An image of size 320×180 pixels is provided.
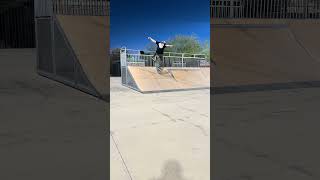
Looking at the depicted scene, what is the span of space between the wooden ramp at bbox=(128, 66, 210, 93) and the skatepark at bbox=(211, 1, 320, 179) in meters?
1.82

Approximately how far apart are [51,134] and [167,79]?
393 inches

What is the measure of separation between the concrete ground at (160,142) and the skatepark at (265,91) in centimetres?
29

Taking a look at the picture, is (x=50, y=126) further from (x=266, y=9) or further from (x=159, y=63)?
(x=266, y=9)

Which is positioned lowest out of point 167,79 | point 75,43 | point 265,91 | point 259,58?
point 265,91

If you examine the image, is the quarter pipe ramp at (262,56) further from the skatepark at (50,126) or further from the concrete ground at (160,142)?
the skatepark at (50,126)

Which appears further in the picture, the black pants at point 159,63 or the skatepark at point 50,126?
the black pants at point 159,63

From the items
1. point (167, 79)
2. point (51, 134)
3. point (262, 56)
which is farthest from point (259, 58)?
point (51, 134)

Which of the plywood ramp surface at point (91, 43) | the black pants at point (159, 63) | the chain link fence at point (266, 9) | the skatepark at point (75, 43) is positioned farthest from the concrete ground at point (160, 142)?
the chain link fence at point (266, 9)

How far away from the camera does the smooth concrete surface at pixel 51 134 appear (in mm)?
4437

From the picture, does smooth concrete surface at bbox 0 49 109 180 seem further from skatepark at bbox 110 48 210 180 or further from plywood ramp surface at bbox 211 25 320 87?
plywood ramp surface at bbox 211 25 320 87

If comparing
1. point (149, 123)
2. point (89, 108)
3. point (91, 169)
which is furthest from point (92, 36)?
point (91, 169)

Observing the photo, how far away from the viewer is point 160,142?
601 centimetres

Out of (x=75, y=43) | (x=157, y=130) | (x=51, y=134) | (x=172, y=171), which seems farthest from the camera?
(x=75, y=43)

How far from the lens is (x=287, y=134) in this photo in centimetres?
630
